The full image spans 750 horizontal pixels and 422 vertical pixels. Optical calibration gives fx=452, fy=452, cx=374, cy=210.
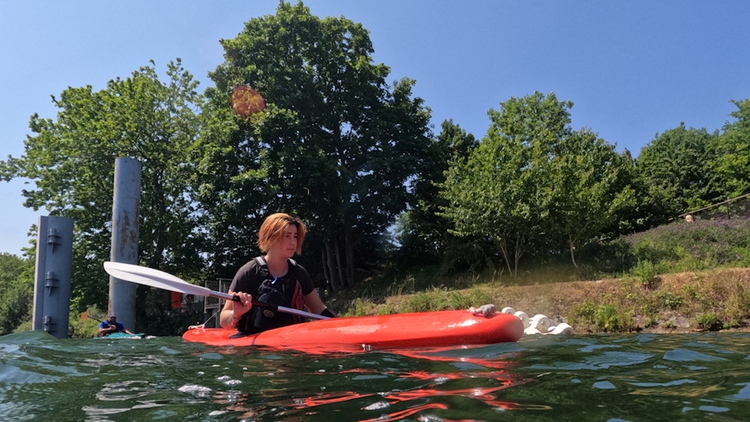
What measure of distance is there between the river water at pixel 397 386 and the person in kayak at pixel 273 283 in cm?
70

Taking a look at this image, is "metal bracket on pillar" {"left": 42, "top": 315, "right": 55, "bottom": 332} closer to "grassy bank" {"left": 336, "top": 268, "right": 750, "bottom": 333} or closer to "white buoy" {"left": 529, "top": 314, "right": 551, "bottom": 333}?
"grassy bank" {"left": 336, "top": 268, "right": 750, "bottom": 333}

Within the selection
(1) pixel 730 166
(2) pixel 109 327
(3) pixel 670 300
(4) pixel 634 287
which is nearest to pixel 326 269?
(2) pixel 109 327

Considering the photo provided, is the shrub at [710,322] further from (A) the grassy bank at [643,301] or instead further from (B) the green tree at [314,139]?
(B) the green tree at [314,139]

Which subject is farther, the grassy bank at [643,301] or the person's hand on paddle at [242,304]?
the grassy bank at [643,301]

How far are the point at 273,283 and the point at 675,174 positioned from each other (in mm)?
27090

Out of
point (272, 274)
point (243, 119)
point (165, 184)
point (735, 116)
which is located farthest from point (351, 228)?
point (735, 116)

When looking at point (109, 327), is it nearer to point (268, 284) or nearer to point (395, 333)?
point (268, 284)

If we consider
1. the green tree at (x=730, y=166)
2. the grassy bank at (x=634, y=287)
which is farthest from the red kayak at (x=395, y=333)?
the green tree at (x=730, y=166)

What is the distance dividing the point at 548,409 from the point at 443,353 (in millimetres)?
1852

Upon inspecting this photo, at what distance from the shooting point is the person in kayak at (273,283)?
14.8 ft

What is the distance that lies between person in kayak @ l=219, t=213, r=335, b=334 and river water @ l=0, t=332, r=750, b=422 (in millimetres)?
700

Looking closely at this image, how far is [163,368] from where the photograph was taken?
3508 millimetres

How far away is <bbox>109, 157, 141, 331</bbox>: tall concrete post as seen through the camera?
1091 centimetres

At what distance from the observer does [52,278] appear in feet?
35.2
